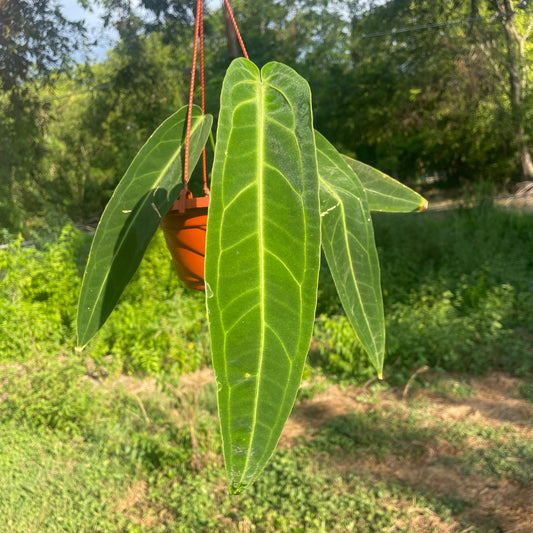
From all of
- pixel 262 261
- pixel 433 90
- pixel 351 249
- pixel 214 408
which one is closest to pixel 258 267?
pixel 262 261

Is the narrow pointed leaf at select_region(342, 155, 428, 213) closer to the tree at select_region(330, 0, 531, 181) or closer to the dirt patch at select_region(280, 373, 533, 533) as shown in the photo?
the dirt patch at select_region(280, 373, 533, 533)

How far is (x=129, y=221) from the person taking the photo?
0.58 metres

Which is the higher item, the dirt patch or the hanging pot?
the hanging pot

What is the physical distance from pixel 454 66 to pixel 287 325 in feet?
29.3

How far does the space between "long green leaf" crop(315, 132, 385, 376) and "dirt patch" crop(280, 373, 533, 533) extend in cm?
181

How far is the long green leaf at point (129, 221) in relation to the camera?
56cm

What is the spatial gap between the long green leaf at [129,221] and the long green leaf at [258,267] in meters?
0.19

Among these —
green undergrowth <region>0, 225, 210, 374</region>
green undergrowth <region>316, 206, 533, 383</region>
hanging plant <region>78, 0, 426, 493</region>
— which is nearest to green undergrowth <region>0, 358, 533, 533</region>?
green undergrowth <region>316, 206, 533, 383</region>

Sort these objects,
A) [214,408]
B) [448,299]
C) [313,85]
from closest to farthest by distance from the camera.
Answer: [214,408], [448,299], [313,85]

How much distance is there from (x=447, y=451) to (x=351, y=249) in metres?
2.28

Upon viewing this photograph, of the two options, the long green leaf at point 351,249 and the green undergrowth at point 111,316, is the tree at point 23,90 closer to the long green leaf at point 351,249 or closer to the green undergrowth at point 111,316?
the green undergrowth at point 111,316

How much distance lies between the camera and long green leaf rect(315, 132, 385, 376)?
535 millimetres

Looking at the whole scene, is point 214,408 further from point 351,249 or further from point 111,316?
point 351,249

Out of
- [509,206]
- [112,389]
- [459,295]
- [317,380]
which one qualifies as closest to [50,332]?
[112,389]
